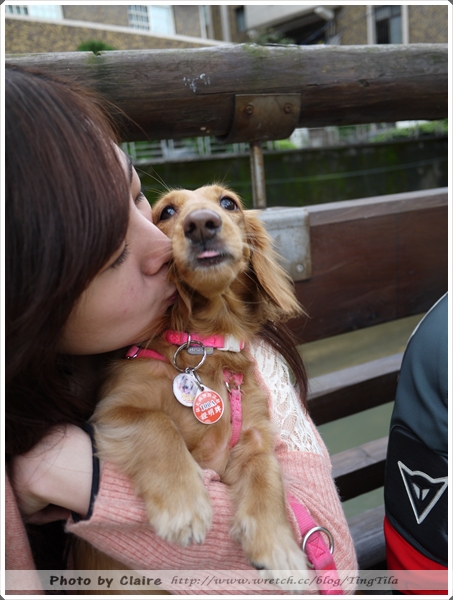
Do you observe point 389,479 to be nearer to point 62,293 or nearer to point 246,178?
point 62,293

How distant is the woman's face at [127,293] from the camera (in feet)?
3.47

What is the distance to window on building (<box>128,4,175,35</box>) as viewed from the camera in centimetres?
1602

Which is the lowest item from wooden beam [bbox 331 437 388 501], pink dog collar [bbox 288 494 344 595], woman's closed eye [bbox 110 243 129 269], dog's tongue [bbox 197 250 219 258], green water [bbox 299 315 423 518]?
green water [bbox 299 315 423 518]

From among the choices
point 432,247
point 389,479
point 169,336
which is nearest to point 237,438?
point 169,336

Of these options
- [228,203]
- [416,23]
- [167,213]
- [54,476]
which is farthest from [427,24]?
[54,476]

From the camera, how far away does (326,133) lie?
13477mm

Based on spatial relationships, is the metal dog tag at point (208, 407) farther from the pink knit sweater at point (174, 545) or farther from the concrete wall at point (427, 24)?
the concrete wall at point (427, 24)

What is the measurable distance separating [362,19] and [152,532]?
20555 mm

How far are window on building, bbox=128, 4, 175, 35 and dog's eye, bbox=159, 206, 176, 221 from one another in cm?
1714

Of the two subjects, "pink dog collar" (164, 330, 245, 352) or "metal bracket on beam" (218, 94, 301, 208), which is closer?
"pink dog collar" (164, 330, 245, 352)

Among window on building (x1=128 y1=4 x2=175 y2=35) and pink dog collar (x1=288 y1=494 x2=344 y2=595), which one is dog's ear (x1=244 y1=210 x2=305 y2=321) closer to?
pink dog collar (x1=288 y1=494 x2=344 y2=595)

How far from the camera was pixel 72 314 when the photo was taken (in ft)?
3.40

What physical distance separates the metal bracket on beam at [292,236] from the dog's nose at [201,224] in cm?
72

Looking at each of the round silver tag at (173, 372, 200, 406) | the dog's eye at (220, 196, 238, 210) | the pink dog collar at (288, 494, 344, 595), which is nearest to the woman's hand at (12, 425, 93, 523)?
the round silver tag at (173, 372, 200, 406)
